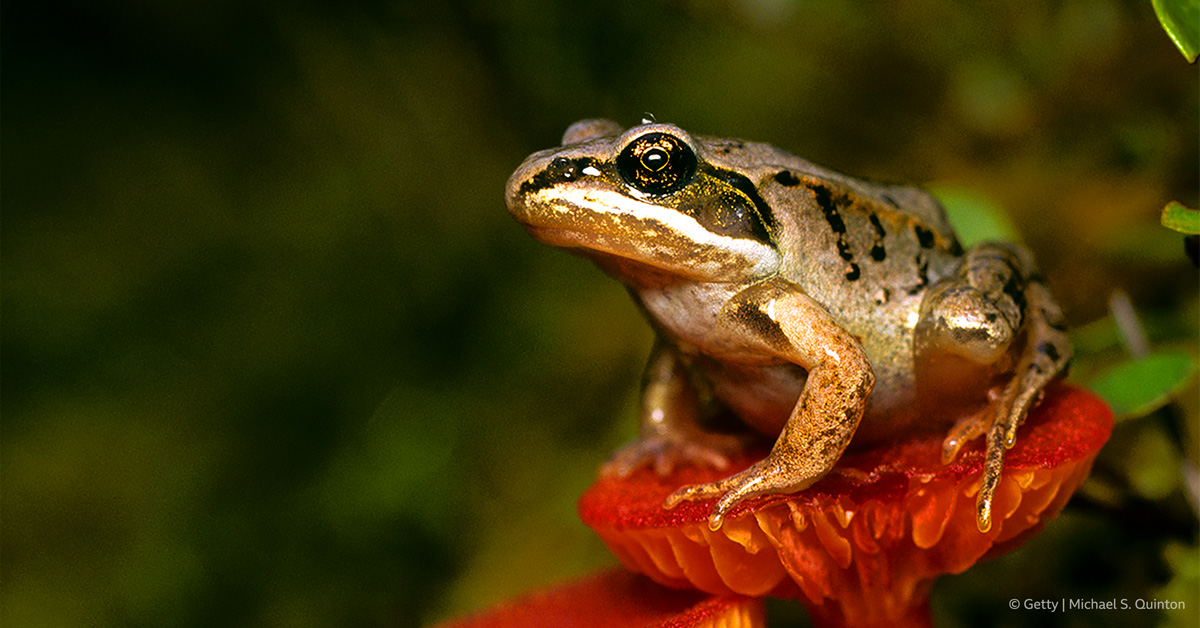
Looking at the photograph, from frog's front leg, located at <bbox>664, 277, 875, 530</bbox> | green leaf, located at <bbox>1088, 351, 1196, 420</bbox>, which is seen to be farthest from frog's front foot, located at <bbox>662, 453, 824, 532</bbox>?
green leaf, located at <bbox>1088, 351, 1196, 420</bbox>

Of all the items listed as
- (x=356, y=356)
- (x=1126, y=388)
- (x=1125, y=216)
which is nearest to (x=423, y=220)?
(x=356, y=356)

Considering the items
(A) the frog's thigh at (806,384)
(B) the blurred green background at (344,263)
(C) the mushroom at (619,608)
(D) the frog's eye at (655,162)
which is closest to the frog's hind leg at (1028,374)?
(A) the frog's thigh at (806,384)

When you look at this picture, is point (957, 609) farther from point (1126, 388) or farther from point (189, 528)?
point (189, 528)

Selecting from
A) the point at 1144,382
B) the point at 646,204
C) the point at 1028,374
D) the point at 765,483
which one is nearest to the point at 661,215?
the point at 646,204

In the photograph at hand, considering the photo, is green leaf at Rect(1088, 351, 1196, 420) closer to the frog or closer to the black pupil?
the frog

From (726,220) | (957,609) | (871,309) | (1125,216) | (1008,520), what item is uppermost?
(726,220)

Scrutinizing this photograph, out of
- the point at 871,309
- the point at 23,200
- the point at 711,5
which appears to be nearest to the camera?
the point at 871,309
